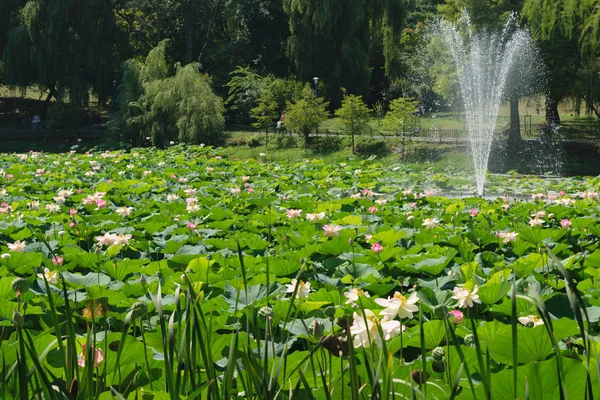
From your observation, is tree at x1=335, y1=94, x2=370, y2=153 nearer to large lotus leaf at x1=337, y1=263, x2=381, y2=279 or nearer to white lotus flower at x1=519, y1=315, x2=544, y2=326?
large lotus leaf at x1=337, y1=263, x2=381, y2=279

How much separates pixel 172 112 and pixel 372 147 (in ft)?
19.5

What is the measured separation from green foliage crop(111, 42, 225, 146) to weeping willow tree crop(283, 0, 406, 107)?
4.32 meters

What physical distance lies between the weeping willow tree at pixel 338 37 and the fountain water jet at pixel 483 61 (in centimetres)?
512

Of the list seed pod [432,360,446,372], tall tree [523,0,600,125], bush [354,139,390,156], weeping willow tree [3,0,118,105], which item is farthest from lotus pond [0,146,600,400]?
weeping willow tree [3,0,118,105]

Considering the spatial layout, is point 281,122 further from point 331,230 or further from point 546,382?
point 546,382

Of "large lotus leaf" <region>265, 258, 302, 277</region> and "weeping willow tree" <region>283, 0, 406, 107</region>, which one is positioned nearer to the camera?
"large lotus leaf" <region>265, 258, 302, 277</region>

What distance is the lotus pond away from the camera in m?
1.21

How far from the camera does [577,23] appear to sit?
1700cm

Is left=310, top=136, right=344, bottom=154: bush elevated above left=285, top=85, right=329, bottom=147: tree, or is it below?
below

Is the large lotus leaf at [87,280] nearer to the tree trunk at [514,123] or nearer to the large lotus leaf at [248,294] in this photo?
the large lotus leaf at [248,294]

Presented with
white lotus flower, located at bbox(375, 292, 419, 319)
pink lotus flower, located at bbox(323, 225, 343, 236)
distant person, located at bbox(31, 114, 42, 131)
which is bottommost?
pink lotus flower, located at bbox(323, 225, 343, 236)

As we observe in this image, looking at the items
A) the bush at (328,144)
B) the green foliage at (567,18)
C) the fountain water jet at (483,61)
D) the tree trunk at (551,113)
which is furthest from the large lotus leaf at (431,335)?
the tree trunk at (551,113)

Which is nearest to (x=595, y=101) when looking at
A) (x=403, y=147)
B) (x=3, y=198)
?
(x=403, y=147)

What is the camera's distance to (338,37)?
997 inches
